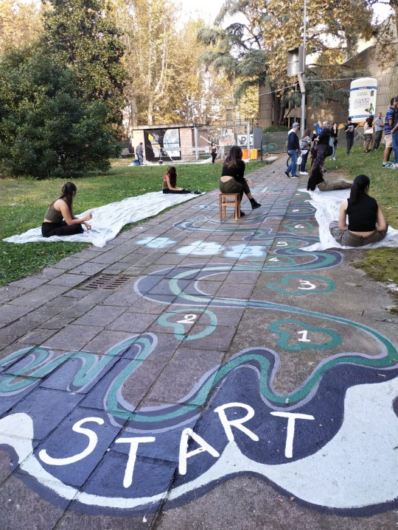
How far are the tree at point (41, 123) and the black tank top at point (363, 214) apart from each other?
13632mm

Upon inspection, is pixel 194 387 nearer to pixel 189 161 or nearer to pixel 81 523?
pixel 81 523

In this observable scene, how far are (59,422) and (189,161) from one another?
23.9 m

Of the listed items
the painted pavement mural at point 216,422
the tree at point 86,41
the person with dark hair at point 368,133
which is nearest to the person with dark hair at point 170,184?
the painted pavement mural at point 216,422

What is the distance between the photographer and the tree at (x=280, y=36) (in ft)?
54.8

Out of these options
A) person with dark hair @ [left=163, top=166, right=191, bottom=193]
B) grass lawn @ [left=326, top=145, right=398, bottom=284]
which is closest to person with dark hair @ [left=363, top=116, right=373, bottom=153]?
grass lawn @ [left=326, top=145, right=398, bottom=284]

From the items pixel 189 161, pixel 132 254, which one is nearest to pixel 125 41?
pixel 189 161

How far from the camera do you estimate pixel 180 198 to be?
1048 cm

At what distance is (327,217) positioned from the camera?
22.6ft

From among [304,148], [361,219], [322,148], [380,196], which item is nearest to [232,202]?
[361,219]

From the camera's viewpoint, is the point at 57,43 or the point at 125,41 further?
the point at 125,41

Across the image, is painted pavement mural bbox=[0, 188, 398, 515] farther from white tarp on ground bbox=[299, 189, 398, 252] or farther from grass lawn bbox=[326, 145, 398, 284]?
white tarp on ground bbox=[299, 189, 398, 252]

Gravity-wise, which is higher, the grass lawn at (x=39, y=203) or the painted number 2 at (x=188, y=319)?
the grass lawn at (x=39, y=203)

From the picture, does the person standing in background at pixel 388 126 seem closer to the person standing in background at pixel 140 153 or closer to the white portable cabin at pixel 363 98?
the white portable cabin at pixel 363 98

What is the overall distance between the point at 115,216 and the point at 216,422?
6.48 m
